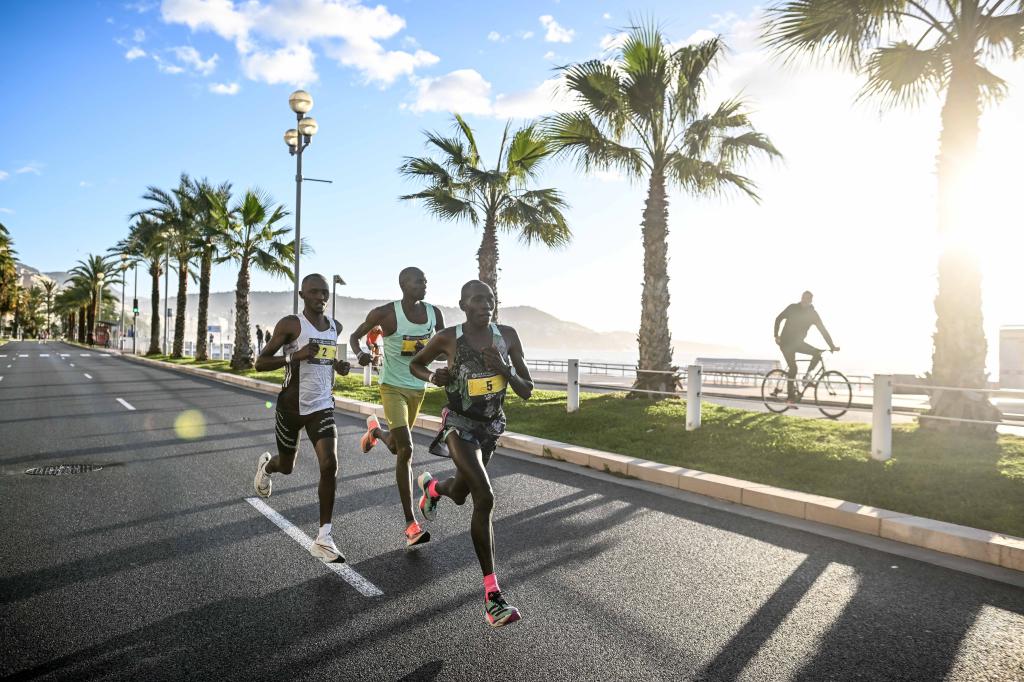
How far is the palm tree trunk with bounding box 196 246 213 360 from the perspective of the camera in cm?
3334

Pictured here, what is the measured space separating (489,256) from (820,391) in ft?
27.5

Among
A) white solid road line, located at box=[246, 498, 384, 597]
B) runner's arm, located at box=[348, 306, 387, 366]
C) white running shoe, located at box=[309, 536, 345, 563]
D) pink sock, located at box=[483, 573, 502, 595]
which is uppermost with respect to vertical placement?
runner's arm, located at box=[348, 306, 387, 366]

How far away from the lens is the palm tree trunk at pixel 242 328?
2788 cm

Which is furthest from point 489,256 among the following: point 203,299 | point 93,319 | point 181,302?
point 93,319

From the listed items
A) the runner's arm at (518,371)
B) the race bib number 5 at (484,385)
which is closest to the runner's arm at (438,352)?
the race bib number 5 at (484,385)

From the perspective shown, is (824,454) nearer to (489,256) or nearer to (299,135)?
(489,256)

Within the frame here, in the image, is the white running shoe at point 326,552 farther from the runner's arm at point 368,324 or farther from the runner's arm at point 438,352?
the runner's arm at point 368,324

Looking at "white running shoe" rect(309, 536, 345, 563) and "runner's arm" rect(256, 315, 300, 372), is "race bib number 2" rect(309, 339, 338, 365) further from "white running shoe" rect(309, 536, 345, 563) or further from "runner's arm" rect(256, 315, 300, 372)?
"white running shoe" rect(309, 536, 345, 563)

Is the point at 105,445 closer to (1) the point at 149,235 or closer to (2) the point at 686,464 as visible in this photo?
(2) the point at 686,464

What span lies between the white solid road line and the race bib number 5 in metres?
1.31

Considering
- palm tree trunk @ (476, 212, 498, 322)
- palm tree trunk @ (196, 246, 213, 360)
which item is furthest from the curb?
palm tree trunk @ (196, 246, 213, 360)

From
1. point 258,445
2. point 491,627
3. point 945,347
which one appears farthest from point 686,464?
point 258,445

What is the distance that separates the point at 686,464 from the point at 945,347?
408cm

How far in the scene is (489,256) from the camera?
16.2 metres
